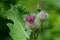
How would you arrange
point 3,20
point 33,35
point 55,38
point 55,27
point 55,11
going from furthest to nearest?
point 55,11, point 55,27, point 55,38, point 3,20, point 33,35

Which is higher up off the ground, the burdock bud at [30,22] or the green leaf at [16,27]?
the burdock bud at [30,22]

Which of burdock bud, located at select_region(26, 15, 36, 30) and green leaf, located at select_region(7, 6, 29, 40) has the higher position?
burdock bud, located at select_region(26, 15, 36, 30)

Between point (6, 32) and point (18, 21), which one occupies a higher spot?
point (18, 21)

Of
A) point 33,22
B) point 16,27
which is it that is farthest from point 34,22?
point 16,27

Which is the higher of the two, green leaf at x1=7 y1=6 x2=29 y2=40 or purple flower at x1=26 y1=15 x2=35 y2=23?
purple flower at x1=26 y1=15 x2=35 y2=23

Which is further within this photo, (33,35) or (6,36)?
(6,36)

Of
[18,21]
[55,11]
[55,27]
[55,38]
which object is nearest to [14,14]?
[18,21]

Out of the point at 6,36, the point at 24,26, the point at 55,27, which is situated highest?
the point at 24,26

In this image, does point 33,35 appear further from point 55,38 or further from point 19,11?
point 55,38

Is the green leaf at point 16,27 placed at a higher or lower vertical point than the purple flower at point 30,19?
lower

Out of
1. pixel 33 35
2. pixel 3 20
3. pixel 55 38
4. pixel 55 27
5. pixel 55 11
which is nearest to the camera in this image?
pixel 33 35

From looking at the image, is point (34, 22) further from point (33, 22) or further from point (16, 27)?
point (16, 27)
